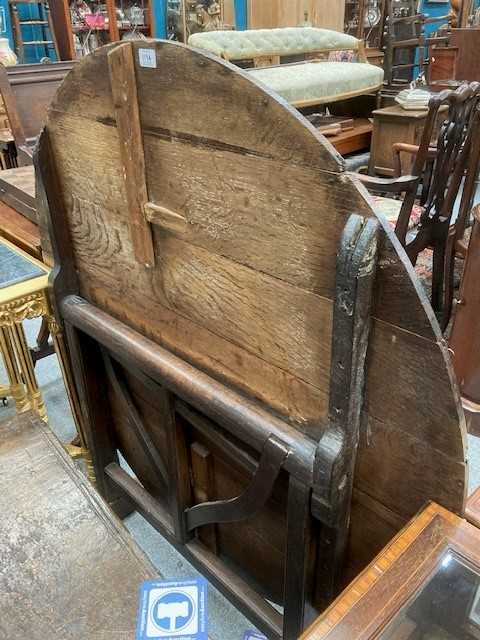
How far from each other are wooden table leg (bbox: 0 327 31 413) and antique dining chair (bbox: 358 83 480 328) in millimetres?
1518

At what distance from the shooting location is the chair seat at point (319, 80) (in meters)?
4.08

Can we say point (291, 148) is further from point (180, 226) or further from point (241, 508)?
point (241, 508)

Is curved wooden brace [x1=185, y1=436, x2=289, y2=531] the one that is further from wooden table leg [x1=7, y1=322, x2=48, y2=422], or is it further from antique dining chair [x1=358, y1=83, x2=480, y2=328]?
antique dining chair [x1=358, y1=83, x2=480, y2=328]

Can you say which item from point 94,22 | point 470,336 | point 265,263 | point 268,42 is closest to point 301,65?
point 268,42

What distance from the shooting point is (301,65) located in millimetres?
4820

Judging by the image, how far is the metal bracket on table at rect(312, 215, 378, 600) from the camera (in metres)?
0.62

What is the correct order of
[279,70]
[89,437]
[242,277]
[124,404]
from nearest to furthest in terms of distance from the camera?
[242,277], [124,404], [89,437], [279,70]

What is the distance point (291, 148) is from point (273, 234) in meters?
0.13

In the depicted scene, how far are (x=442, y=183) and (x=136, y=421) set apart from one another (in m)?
1.74

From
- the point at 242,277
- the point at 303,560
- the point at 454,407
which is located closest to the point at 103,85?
the point at 242,277

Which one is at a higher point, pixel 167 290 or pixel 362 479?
pixel 167 290

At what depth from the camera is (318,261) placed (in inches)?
27.7

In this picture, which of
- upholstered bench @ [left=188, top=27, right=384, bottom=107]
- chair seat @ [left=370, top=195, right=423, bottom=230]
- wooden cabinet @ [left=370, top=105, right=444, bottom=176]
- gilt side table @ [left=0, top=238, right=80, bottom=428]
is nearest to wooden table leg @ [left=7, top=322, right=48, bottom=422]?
gilt side table @ [left=0, top=238, right=80, bottom=428]

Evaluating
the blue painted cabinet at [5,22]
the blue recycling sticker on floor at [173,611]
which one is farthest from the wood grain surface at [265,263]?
the blue painted cabinet at [5,22]
